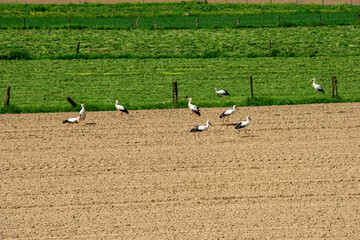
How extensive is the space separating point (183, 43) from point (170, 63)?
27.0 feet

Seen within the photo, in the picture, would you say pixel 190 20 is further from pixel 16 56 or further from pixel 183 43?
pixel 16 56

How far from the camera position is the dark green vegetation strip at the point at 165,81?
29.4 m

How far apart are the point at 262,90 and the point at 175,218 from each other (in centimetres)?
1868

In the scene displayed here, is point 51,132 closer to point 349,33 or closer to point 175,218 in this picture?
point 175,218

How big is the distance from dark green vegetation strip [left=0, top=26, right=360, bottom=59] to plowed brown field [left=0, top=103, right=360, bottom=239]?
800 inches

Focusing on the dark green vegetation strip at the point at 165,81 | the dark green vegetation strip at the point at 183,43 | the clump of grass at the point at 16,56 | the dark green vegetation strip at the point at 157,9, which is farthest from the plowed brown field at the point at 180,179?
the dark green vegetation strip at the point at 157,9

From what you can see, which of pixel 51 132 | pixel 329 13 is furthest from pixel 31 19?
pixel 51 132

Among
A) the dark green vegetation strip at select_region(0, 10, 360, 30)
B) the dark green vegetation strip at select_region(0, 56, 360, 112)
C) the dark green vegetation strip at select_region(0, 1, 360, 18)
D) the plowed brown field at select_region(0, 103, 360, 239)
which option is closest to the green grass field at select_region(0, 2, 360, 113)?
the dark green vegetation strip at select_region(0, 56, 360, 112)

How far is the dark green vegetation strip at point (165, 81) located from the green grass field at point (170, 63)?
0.17 feet

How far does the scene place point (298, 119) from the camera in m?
25.1

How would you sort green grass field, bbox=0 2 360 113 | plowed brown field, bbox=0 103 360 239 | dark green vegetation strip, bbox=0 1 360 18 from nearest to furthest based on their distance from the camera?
plowed brown field, bbox=0 103 360 239 → green grass field, bbox=0 2 360 113 → dark green vegetation strip, bbox=0 1 360 18

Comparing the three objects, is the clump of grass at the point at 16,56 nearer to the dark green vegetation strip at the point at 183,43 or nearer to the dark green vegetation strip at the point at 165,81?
the dark green vegetation strip at the point at 183,43

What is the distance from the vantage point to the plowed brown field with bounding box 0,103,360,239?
45.9 ft

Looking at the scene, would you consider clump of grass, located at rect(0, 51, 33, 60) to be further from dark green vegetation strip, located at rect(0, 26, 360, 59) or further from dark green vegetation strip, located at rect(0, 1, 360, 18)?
dark green vegetation strip, located at rect(0, 1, 360, 18)
